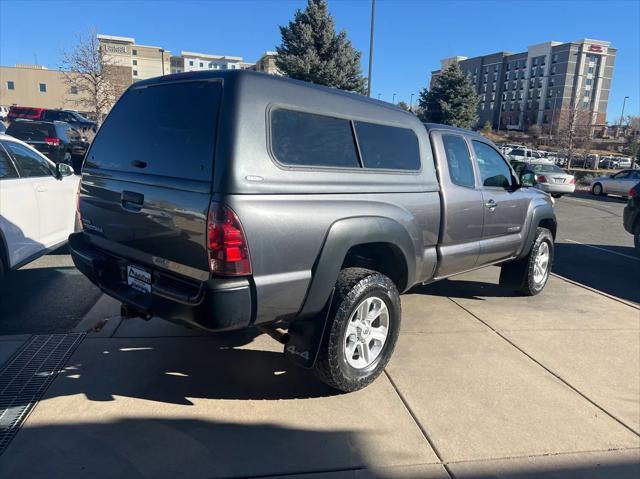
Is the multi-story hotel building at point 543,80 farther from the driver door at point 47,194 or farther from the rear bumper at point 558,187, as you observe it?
the driver door at point 47,194

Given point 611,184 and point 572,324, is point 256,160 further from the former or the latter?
point 611,184

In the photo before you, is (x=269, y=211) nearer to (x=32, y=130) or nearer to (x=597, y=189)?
(x=32, y=130)

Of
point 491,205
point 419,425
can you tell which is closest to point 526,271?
point 491,205

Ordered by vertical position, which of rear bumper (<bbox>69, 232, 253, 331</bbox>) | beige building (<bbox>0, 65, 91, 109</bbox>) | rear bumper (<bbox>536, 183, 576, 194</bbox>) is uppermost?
beige building (<bbox>0, 65, 91, 109</bbox>)

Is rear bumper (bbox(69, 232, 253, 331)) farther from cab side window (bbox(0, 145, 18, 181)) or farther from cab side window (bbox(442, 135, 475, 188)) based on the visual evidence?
cab side window (bbox(442, 135, 475, 188))

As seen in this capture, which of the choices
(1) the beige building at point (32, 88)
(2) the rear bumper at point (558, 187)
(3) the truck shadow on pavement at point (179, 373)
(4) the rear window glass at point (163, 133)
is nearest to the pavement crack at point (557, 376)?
(3) the truck shadow on pavement at point (179, 373)

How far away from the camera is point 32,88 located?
2943 inches

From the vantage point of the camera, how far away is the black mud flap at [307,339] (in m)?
3.11

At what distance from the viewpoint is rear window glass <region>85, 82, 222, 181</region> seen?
2785mm

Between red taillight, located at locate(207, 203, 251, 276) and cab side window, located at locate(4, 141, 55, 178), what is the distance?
369cm

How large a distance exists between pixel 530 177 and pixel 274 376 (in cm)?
374

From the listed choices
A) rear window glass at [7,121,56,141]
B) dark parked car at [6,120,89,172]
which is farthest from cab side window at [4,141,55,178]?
rear window glass at [7,121,56,141]

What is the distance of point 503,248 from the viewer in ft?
16.8

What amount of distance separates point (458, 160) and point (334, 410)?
103 inches
